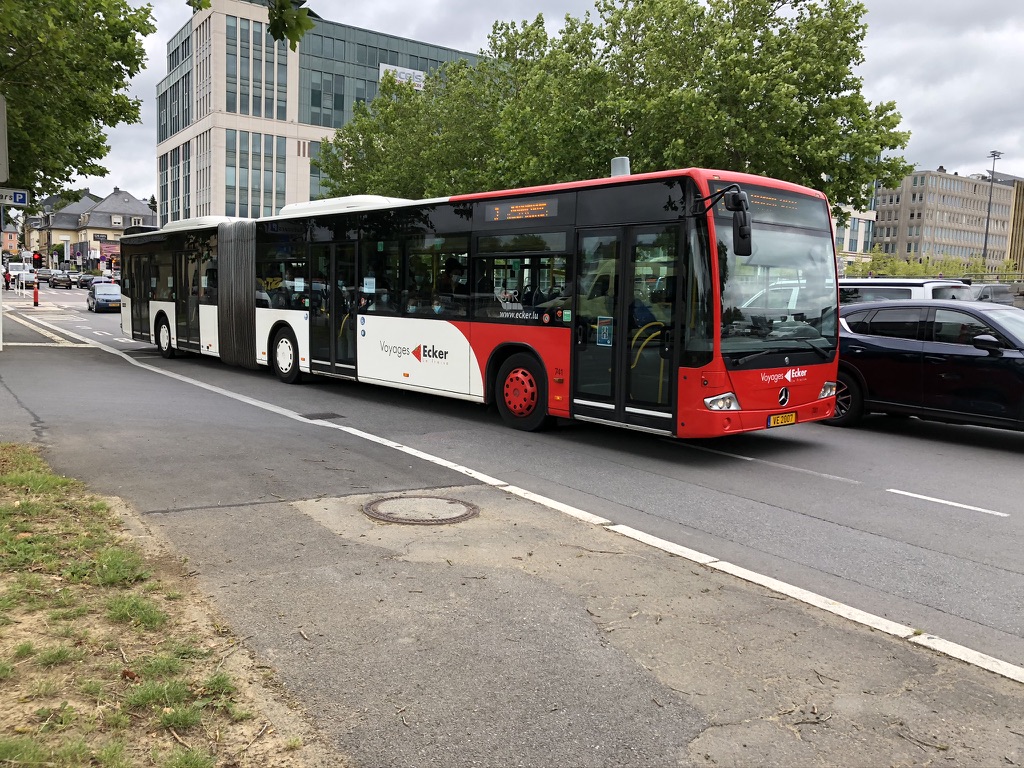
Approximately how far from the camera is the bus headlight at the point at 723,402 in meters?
8.63

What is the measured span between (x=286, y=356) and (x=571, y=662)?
1223cm

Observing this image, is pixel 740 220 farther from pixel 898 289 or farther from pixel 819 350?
pixel 898 289

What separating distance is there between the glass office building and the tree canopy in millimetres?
53049

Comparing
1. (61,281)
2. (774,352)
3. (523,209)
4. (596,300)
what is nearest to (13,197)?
(523,209)

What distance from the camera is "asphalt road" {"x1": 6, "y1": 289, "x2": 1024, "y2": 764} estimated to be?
177 inches

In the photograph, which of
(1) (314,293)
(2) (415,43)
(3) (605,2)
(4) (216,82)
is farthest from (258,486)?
(2) (415,43)

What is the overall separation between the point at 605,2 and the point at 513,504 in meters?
22.7

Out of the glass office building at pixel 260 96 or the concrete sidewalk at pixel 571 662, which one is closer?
the concrete sidewalk at pixel 571 662

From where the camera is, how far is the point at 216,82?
75.0 metres

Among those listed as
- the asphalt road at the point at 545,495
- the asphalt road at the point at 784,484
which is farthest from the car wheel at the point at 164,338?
the asphalt road at the point at 784,484

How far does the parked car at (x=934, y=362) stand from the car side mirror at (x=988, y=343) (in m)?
0.01

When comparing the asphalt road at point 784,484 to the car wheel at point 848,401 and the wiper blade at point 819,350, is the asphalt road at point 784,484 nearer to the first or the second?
the car wheel at point 848,401

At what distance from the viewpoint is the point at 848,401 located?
1191cm

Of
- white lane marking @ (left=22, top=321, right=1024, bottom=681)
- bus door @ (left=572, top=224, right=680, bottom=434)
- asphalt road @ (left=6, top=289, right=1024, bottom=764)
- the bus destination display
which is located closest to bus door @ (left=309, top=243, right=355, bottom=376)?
asphalt road @ (left=6, top=289, right=1024, bottom=764)
